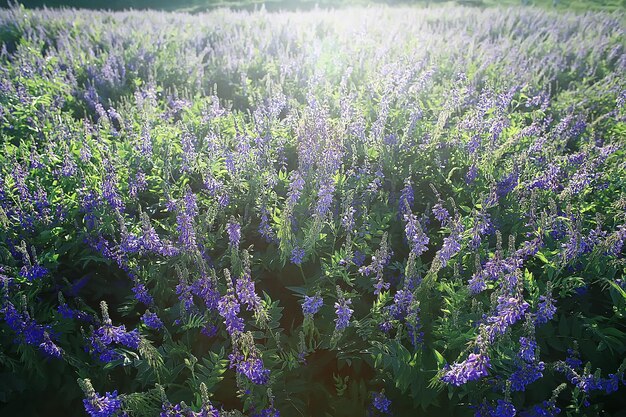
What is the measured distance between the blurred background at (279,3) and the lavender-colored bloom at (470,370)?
1498 centimetres

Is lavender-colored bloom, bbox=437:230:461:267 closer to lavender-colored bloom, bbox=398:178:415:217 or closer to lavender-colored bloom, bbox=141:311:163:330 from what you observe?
lavender-colored bloom, bbox=398:178:415:217

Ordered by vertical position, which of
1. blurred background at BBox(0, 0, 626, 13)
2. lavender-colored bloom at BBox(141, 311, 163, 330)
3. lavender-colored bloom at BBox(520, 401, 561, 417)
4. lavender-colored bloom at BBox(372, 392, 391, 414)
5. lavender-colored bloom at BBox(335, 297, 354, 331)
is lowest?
lavender-colored bloom at BBox(372, 392, 391, 414)

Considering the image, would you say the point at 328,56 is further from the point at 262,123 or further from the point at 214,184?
the point at 214,184

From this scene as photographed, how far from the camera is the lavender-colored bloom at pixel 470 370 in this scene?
225 centimetres

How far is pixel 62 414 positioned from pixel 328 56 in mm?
6368

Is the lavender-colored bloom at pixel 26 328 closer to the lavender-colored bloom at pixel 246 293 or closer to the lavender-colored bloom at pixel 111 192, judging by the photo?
the lavender-colored bloom at pixel 111 192

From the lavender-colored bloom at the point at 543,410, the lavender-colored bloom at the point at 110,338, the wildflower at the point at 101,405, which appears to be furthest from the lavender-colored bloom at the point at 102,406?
the lavender-colored bloom at the point at 543,410

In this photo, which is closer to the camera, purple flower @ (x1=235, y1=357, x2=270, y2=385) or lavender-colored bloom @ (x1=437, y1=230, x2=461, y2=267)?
purple flower @ (x1=235, y1=357, x2=270, y2=385)

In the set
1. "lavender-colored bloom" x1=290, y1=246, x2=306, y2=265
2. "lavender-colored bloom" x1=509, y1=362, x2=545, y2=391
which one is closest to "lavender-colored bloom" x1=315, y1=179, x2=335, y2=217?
"lavender-colored bloom" x1=290, y1=246, x2=306, y2=265

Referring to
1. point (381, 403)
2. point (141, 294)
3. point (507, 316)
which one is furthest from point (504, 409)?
point (141, 294)

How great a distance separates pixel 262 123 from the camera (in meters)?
4.50

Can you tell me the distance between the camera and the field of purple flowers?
268 cm

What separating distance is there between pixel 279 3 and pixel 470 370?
2513 cm

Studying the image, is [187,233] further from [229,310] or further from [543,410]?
[543,410]
